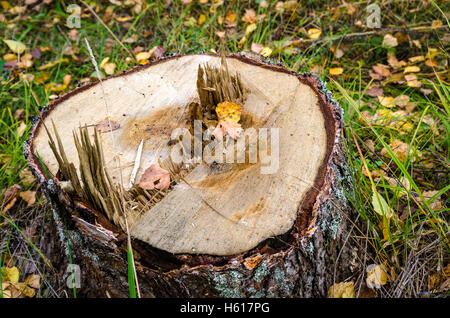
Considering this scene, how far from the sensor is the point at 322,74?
2.17 metres

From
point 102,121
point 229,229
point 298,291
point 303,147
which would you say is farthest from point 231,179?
point 102,121

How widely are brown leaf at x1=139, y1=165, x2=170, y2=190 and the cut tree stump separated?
0.10 feet

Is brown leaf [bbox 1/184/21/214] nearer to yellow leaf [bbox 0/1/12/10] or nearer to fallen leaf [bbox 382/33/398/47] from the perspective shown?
yellow leaf [bbox 0/1/12/10]

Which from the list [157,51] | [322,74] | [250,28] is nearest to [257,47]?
[250,28]

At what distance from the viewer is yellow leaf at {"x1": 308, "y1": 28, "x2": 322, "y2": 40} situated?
8.55 feet

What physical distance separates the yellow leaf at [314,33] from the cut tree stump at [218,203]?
1.15m

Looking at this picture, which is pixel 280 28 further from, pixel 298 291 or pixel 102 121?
pixel 298 291

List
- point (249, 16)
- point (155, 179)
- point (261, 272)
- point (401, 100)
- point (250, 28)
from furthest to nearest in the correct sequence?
point (249, 16) < point (250, 28) < point (401, 100) < point (155, 179) < point (261, 272)

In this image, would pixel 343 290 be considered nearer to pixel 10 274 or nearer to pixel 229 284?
pixel 229 284

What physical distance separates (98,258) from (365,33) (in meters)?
2.22

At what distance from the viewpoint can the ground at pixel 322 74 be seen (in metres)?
1.50

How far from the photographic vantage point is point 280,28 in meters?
2.81

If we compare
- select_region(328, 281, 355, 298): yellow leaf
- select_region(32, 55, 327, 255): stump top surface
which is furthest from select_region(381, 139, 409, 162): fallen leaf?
select_region(328, 281, 355, 298): yellow leaf

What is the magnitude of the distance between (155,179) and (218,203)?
9.8 inches
